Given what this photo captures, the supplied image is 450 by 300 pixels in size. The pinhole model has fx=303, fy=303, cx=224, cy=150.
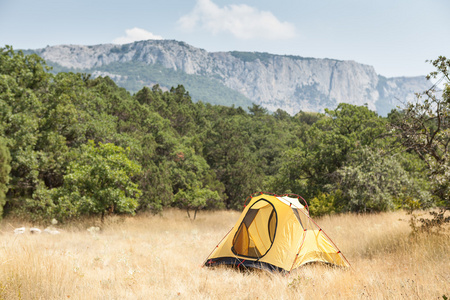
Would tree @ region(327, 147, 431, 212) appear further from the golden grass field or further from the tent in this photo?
the tent

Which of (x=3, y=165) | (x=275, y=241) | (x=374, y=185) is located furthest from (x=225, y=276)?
(x=3, y=165)

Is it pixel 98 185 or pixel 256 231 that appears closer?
pixel 256 231

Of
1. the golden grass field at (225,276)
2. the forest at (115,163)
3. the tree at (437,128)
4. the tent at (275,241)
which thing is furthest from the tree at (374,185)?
the tent at (275,241)

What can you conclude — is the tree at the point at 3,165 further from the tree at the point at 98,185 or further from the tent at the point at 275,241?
the tent at the point at 275,241

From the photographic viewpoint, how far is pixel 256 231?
7992 millimetres

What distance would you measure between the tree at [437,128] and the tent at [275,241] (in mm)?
2706

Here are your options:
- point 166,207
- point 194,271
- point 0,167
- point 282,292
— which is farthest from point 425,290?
point 166,207

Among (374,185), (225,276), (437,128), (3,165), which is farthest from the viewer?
(374,185)

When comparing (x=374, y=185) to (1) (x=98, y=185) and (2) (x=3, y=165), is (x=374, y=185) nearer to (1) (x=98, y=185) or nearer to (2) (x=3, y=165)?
(1) (x=98, y=185)

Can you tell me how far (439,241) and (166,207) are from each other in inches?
797

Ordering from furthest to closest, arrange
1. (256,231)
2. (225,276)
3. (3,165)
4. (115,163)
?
(115,163), (3,165), (256,231), (225,276)

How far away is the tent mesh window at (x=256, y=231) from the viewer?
7695mm

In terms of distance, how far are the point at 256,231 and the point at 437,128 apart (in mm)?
4775

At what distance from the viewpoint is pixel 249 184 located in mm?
31594
